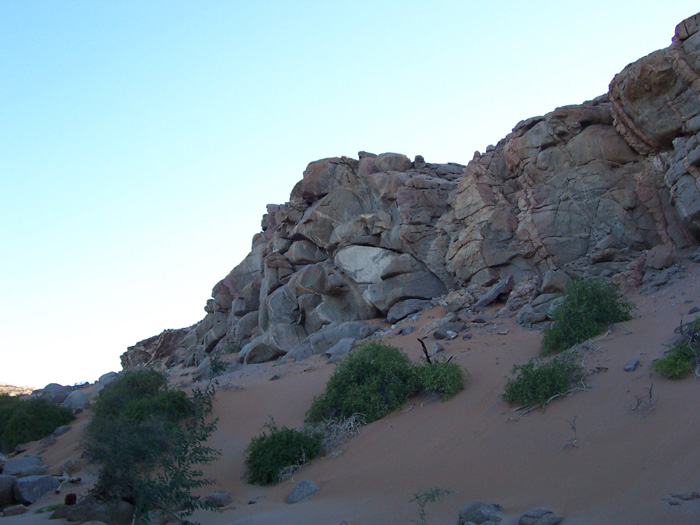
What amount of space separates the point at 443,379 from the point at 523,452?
3.43 m

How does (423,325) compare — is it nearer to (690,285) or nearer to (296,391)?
(296,391)

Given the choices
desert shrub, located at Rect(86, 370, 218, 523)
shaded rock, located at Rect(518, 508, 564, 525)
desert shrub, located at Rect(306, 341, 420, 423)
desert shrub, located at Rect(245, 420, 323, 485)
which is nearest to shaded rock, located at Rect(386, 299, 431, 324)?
desert shrub, located at Rect(306, 341, 420, 423)

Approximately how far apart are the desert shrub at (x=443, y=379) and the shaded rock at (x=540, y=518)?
516 cm

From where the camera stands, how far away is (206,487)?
428 inches

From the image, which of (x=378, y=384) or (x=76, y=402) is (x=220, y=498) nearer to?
(x=378, y=384)

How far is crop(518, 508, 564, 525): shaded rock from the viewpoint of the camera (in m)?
6.18

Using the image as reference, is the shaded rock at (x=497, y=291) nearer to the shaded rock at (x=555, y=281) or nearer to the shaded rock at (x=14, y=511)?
the shaded rock at (x=555, y=281)

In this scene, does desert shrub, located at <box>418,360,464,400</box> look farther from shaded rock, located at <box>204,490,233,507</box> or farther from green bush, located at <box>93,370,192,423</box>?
green bush, located at <box>93,370,192,423</box>

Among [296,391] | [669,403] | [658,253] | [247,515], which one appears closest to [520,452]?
[669,403]

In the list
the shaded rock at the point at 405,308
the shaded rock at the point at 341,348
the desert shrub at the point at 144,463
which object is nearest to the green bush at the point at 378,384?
the desert shrub at the point at 144,463

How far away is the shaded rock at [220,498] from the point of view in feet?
30.9

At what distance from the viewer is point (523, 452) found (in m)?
8.43

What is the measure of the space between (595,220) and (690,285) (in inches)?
197

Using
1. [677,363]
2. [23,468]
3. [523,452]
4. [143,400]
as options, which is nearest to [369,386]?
[523,452]
